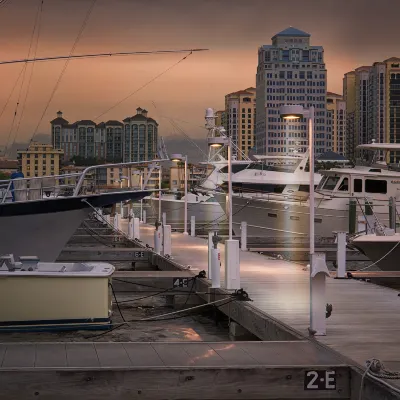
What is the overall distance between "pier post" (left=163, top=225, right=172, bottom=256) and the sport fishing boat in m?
2.04

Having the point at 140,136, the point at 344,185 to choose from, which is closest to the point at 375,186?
the point at 344,185

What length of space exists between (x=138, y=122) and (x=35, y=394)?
5724 inches

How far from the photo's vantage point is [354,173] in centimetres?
4206

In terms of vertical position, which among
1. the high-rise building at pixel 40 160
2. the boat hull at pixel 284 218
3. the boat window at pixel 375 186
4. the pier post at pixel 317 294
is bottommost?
A: the boat hull at pixel 284 218

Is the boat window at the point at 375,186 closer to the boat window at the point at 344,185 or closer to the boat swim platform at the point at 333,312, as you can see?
the boat window at the point at 344,185

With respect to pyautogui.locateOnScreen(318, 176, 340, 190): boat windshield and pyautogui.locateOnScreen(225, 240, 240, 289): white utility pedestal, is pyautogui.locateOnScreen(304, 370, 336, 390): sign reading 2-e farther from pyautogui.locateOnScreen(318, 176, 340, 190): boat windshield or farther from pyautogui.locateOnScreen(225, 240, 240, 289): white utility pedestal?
pyautogui.locateOnScreen(318, 176, 340, 190): boat windshield

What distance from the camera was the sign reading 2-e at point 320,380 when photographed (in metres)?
8.66

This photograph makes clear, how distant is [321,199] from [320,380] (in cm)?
3548

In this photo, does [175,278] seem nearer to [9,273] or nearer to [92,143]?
[9,273]

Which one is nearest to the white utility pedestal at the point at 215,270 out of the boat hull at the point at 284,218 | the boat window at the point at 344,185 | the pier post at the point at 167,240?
the pier post at the point at 167,240

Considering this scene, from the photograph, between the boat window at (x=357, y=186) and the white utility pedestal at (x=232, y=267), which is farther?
the boat window at (x=357, y=186)

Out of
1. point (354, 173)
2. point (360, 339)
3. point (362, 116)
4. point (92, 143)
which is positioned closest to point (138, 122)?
point (92, 143)

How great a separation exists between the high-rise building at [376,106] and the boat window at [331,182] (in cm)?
10438

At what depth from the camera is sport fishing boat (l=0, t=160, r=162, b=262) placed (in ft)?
70.4
